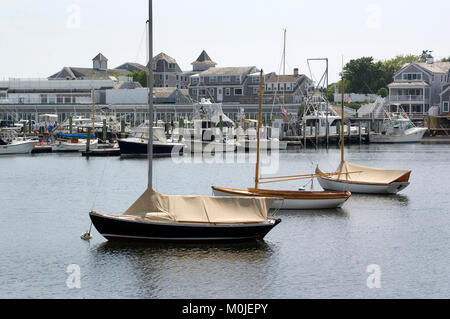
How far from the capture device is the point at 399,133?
136 meters

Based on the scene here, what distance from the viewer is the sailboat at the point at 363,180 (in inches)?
2173

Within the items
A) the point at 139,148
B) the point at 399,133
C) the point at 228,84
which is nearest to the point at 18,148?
the point at 139,148

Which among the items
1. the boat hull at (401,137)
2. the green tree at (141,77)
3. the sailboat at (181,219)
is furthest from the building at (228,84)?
the sailboat at (181,219)

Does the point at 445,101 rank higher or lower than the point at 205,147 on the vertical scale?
higher

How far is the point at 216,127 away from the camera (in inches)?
4385

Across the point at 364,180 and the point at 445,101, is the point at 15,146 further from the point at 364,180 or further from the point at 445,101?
the point at 445,101

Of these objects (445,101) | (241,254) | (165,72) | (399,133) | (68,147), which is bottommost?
(241,254)

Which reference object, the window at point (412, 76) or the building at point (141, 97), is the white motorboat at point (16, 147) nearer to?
the building at point (141, 97)

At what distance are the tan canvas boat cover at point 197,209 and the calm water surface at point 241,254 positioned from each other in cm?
143

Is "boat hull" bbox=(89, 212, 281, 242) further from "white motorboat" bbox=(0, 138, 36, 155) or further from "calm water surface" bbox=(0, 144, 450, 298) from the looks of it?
"white motorboat" bbox=(0, 138, 36, 155)

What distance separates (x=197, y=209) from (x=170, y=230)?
164 cm
